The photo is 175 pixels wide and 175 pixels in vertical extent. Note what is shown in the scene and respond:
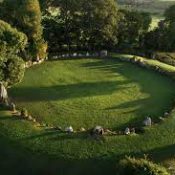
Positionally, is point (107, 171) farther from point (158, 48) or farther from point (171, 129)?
point (158, 48)

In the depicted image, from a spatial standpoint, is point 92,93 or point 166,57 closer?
point 92,93

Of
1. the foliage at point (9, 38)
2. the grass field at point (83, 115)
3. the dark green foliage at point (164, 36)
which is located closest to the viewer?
the grass field at point (83, 115)

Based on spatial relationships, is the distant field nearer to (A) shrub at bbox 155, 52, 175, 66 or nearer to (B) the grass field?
(A) shrub at bbox 155, 52, 175, 66

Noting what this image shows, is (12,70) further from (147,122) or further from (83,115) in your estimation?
(147,122)

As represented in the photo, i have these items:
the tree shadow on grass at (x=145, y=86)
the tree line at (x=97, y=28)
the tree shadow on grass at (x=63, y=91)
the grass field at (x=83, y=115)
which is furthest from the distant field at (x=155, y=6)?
the tree shadow on grass at (x=63, y=91)

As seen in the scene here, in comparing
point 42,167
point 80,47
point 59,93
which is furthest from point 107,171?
point 80,47

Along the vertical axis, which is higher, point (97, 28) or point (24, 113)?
point (97, 28)

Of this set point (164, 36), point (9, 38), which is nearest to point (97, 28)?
point (164, 36)

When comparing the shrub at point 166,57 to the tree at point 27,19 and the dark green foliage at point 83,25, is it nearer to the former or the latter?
the dark green foliage at point 83,25

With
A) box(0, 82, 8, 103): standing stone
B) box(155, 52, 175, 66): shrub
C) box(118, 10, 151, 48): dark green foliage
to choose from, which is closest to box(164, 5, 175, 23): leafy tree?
box(118, 10, 151, 48): dark green foliage
